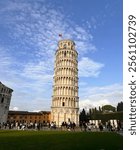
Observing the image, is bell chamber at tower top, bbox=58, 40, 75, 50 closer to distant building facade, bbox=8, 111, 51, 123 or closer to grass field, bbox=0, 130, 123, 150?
distant building facade, bbox=8, 111, 51, 123

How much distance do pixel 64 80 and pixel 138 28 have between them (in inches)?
4343

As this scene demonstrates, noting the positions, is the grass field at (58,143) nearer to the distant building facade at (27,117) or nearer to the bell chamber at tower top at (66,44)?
the bell chamber at tower top at (66,44)

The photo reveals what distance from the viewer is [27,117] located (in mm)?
147750

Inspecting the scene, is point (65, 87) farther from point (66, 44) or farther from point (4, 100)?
point (4, 100)

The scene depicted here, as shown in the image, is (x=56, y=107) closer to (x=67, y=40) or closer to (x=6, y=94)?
(x=6, y=94)

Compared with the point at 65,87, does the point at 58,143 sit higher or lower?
lower

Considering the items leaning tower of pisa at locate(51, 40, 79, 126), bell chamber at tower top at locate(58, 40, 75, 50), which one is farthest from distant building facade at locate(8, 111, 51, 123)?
bell chamber at tower top at locate(58, 40, 75, 50)

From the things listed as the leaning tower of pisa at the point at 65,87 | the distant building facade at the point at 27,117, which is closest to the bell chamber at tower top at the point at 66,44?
the leaning tower of pisa at the point at 65,87

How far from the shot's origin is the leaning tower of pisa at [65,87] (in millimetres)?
111312

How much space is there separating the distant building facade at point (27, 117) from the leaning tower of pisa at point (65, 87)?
37975 millimetres

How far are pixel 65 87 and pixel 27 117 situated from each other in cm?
4575

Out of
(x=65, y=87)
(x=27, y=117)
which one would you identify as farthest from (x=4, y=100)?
(x=27, y=117)

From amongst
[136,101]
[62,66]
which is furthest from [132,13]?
[62,66]

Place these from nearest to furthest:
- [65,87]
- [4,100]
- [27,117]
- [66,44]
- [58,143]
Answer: [58,143] → [4,100] → [65,87] → [66,44] → [27,117]
